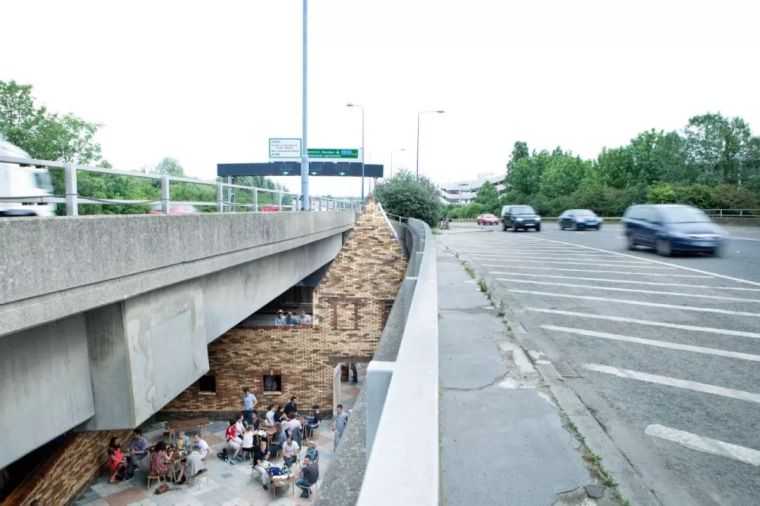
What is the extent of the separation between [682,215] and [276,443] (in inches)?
564

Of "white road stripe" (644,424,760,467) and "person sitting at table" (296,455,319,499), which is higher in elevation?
"white road stripe" (644,424,760,467)

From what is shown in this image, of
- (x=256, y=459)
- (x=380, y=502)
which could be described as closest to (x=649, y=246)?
(x=256, y=459)

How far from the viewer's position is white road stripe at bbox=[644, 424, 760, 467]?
3.88 metres

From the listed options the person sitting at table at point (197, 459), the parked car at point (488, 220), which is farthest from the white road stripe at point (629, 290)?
the parked car at point (488, 220)

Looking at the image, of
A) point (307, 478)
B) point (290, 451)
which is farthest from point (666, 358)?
point (290, 451)

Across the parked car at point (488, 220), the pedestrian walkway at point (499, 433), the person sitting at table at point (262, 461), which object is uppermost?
the pedestrian walkway at point (499, 433)

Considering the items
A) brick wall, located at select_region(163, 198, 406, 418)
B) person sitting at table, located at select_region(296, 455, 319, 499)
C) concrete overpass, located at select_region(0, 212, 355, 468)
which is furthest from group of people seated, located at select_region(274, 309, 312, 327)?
concrete overpass, located at select_region(0, 212, 355, 468)

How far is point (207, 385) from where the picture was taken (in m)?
15.3

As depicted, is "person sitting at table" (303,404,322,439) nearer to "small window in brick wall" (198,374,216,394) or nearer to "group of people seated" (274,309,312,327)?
"group of people seated" (274,309,312,327)

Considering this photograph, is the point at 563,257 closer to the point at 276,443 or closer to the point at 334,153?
the point at 276,443

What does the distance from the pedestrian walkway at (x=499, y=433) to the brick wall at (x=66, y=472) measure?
29.8 ft

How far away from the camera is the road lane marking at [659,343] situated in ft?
20.7

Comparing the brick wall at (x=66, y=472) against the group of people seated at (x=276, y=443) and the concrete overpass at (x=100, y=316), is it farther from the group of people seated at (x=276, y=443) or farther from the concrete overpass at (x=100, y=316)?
the concrete overpass at (x=100, y=316)

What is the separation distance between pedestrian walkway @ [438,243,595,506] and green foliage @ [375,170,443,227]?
3064 centimetres
